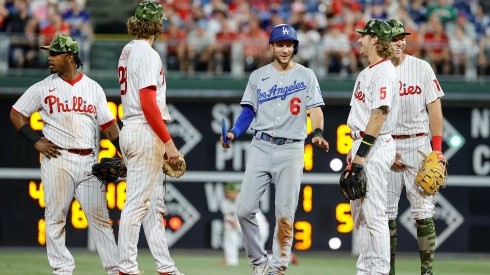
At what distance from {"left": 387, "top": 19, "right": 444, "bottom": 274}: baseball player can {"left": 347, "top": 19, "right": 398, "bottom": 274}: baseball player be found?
0.92 metres

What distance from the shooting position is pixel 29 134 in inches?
385

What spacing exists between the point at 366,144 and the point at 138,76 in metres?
1.81

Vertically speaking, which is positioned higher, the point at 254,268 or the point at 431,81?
the point at 431,81

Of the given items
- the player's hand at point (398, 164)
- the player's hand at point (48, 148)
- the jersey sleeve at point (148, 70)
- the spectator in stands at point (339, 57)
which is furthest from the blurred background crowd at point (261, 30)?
the jersey sleeve at point (148, 70)

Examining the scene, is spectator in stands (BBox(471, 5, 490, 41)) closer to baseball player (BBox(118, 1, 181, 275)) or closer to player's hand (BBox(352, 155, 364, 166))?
player's hand (BBox(352, 155, 364, 166))

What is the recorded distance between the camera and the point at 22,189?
547 inches

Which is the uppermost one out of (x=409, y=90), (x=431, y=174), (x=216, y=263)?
(x=409, y=90)

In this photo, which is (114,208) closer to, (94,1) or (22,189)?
(22,189)

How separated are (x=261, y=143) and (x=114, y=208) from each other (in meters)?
4.35

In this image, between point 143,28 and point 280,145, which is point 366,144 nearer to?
point 280,145

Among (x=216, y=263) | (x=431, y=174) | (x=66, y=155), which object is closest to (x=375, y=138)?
(x=431, y=174)

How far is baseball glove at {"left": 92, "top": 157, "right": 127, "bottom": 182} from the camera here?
9547 mm

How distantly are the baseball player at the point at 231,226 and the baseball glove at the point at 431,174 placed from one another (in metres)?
3.42

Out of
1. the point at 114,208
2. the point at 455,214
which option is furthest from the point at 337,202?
the point at 114,208
